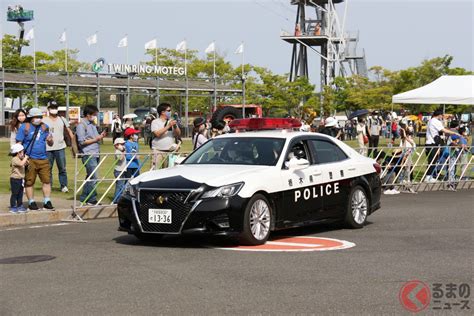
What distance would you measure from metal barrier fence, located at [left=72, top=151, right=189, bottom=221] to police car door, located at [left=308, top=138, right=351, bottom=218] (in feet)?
10.9

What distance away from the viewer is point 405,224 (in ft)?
45.4

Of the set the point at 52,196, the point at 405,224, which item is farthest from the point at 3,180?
the point at 405,224

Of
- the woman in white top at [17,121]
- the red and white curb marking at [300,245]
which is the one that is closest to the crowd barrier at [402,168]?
the woman in white top at [17,121]

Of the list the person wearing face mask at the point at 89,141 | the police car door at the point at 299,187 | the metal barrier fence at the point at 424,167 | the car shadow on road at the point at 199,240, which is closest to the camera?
the car shadow on road at the point at 199,240

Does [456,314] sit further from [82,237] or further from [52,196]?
[52,196]

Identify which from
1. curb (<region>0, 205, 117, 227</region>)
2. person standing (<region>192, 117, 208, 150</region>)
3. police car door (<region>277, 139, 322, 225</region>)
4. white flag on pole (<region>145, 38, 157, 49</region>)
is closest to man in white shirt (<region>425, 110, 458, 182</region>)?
person standing (<region>192, 117, 208, 150</region>)

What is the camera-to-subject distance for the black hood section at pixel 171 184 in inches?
430

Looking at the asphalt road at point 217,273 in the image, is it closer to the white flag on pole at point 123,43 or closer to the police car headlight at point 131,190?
the police car headlight at point 131,190

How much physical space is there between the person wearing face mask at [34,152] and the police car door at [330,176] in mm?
4685

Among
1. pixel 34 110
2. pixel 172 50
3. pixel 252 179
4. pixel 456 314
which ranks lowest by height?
pixel 456 314

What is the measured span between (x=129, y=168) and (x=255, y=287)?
8.30 meters

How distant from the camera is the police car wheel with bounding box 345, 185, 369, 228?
13.0 meters

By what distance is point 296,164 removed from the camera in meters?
11.9

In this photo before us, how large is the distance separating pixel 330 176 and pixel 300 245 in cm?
179
